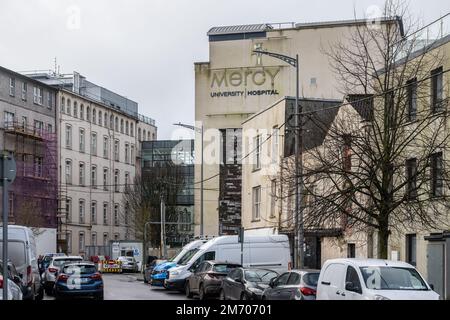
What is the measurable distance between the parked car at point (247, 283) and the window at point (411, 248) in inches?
257

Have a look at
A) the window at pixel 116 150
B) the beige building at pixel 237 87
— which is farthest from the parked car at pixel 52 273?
the window at pixel 116 150

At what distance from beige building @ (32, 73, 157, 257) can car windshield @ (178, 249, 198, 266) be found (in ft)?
125

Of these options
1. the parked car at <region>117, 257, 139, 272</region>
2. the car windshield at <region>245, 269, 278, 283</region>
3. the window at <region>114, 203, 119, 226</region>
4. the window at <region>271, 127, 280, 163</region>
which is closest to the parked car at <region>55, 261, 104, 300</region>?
the car windshield at <region>245, 269, 278, 283</region>

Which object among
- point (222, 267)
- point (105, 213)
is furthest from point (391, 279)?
point (105, 213)

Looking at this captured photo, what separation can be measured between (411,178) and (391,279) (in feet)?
21.6

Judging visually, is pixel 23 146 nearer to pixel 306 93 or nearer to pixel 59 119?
pixel 59 119

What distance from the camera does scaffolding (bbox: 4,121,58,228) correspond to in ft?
210

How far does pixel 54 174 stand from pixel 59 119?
20.0 ft

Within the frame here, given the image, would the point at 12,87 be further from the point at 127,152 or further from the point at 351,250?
the point at 351,250

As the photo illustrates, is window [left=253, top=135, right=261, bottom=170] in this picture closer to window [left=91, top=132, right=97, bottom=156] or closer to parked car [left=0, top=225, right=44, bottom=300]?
parked car [left=0, top=225, right=44, bottom=300]

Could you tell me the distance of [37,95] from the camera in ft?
234

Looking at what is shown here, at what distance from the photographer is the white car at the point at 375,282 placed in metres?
15.0
